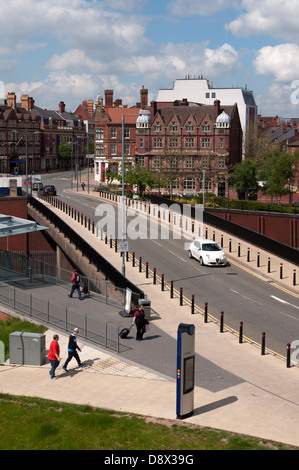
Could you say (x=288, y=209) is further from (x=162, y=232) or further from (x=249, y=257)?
(x=249, y=257)

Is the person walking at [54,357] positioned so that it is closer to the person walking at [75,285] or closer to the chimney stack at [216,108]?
the person walking at [75,285]

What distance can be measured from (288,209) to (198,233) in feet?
44.7

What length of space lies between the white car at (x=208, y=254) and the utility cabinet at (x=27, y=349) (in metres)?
18.2

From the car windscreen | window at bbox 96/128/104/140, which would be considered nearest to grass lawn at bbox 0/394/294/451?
the car windscreen

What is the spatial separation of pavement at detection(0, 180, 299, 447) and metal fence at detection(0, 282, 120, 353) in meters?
Answer: 0.49

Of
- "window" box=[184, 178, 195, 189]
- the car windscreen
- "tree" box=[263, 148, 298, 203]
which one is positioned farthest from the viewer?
"window" box=[184, 178, 195, 189]

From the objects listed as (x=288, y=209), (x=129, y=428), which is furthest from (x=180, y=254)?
(x=129, y=428)

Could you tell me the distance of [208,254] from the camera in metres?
36.2

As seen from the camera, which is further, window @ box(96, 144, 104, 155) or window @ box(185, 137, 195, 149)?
window @ box(96, 144, 104, 155)

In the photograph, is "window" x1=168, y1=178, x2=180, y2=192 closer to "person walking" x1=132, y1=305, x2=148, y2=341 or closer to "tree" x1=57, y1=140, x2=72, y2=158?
"tree" x1=57, y1=140, x2=72, y2=158

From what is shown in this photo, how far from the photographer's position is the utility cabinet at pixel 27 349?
19078 mm

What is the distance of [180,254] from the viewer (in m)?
39.3

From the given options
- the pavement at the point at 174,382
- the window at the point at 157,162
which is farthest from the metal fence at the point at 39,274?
the window at the point at 157,162

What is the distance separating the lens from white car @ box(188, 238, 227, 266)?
1419 inches
